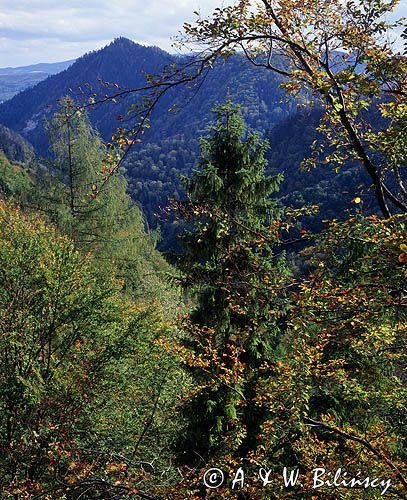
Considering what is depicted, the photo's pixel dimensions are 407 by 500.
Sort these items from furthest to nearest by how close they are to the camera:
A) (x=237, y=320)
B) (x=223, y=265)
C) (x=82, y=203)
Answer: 1. (x=82, y=203)
2. (x=237, y=320)
3. (x=223, y=265)

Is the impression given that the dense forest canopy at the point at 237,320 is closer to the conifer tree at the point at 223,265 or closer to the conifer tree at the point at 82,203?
the conifer tree at the point at 223,265

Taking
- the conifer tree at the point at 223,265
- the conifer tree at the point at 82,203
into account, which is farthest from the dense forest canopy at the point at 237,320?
the conifer tree at the point at 82,203

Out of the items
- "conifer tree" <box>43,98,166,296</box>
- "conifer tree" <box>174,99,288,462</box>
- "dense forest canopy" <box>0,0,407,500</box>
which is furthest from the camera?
"conifer tree" <box>43,98,166,296</box>

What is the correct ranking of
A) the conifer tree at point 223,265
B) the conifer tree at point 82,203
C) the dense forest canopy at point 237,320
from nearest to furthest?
the dense forest canopy at point 237,320 → the conifer tree at point 223,265 → the conifer tree at point 82,203

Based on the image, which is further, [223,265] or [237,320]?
[237,320]

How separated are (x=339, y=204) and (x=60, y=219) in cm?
6449

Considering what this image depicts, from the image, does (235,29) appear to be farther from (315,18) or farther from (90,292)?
(90,292)

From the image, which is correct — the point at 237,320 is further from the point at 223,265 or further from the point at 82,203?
the point at 82,203

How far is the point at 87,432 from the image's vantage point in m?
11.0

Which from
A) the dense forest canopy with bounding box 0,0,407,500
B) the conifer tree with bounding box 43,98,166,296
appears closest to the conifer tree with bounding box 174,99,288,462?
the dense forest canopy with bounding box 0,0,407,500

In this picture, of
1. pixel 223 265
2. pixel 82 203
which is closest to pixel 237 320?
pixel 223 265

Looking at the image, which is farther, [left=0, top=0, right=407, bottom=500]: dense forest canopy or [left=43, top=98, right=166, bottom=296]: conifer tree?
[left=43, top=98, right=166, bottom=296]: conifer tree

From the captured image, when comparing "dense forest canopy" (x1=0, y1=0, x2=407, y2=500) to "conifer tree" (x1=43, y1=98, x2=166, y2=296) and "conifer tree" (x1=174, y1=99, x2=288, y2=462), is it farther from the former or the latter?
"conifer tree" (x1=43, y1=98, x2=166, y2=296)

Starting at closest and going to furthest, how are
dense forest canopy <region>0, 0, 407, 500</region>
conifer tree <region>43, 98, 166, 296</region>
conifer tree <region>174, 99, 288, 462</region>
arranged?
dense forest canopy <region>0, 0, 407, 500</region> → conifer tree <region>174, 99, 288, 462</region> → conifer tree <region>43, 98, 166, 296</region>
